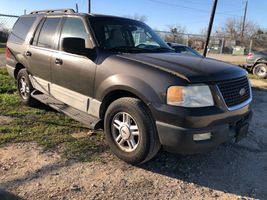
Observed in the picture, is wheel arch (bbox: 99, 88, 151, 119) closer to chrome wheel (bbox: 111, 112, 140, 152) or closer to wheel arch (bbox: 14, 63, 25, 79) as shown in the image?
chrome wheel (bbox: 111, 112, 140, 152)

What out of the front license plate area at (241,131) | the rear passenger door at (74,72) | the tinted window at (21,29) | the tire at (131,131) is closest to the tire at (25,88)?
the tinted window at (21,29)

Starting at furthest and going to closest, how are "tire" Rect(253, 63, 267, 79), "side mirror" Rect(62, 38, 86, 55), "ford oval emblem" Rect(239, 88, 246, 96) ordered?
"tire" Rect(253, 63, 267, 79) → "side mirror" Rect(62, 38, 86, 55) → "ford oval emblem" Rect(239, 88, 246, 96)

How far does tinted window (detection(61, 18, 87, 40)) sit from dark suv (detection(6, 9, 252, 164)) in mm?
17

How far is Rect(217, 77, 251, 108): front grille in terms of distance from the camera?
11.7ft

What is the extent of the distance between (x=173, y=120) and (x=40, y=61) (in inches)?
117

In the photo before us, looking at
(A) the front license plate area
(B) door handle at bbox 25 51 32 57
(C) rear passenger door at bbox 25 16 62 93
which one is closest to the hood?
(A) the front license plate area

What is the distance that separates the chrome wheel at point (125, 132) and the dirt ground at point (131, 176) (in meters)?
0.26

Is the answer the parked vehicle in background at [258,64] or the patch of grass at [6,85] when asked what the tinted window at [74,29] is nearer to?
the patch of grass at [6,85]

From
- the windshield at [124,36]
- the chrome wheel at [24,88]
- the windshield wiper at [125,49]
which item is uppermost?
the windshield at [124,36]

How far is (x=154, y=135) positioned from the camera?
3547 mm

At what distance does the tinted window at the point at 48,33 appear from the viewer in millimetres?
5126

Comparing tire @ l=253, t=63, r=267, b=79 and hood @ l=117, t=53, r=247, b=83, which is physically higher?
hood @ l=117, t=53, r=247, b=83

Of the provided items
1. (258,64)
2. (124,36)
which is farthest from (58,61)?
(258,64)

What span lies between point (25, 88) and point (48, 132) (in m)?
1.73
